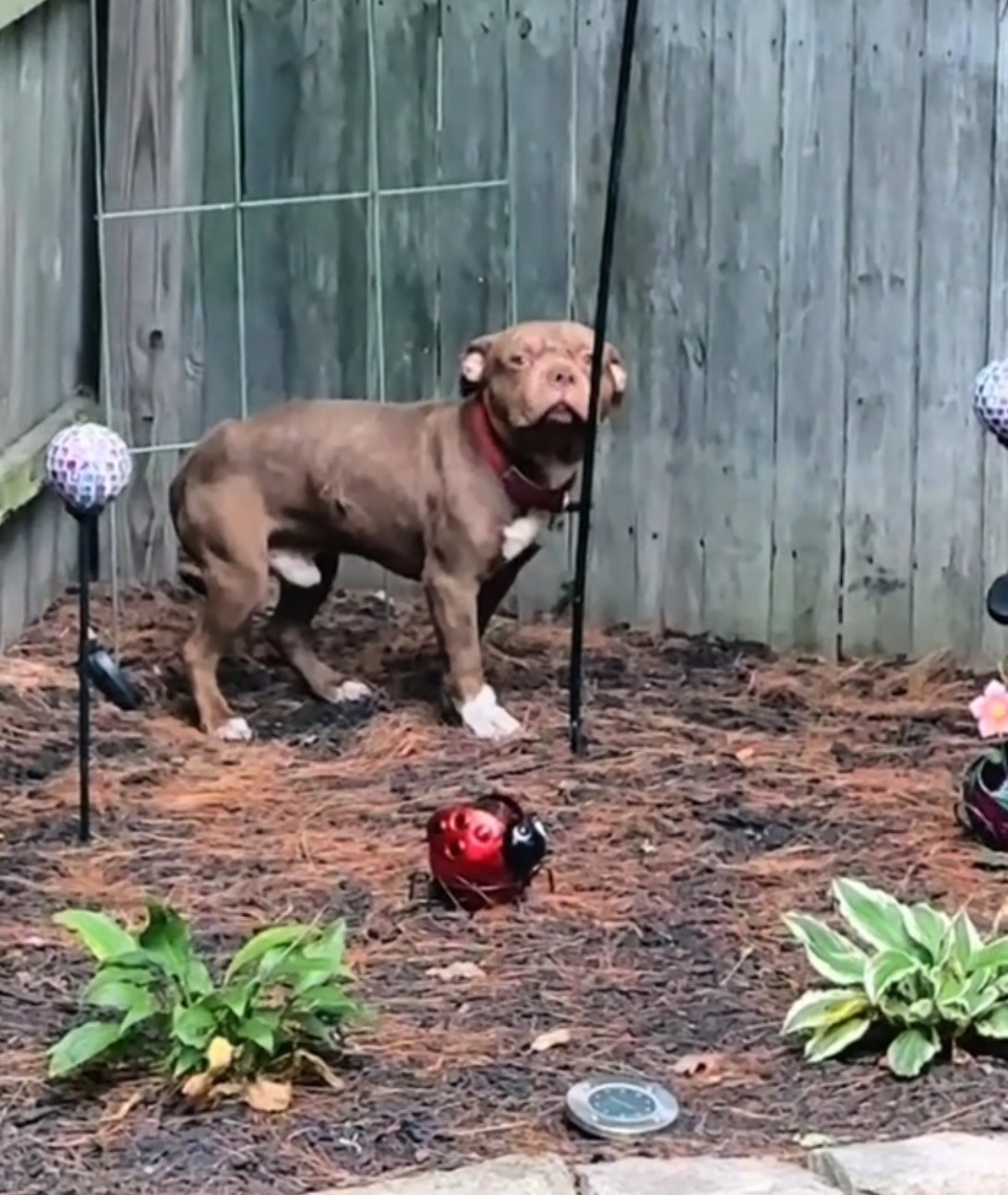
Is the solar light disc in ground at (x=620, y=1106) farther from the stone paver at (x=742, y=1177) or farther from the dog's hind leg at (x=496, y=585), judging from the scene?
the dog's hind leg at (x=496, y=585)

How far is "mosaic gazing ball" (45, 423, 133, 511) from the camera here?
4.84m

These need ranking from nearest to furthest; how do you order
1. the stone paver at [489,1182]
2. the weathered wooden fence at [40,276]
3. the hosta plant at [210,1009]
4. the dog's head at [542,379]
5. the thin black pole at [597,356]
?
the stone paver at [489,1182] → the hosta plant at [210,1009] → the thin black pole at [597,356] → the dog's head at [542,379] → the weathered wooden fence at [40,276]

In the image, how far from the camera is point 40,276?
642 centimetres

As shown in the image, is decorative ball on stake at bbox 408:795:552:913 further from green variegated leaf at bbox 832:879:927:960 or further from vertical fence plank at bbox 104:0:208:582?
vertical fence plank at bbox 104:0:208:582

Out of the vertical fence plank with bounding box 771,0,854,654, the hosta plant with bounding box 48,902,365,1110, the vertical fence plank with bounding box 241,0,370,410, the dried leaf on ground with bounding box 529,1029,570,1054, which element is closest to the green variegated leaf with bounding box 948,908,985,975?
the dried leaf on ground with bounding box 529,1029,570,1054

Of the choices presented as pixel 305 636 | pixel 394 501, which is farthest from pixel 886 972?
pixel 305 636

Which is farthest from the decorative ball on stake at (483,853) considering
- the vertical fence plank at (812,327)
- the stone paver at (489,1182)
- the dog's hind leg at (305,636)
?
the vertical fence plank at (812,327)

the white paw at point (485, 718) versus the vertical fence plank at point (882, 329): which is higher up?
the vertical fence plank at point (882, 329)

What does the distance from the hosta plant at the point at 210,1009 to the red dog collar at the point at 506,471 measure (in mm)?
1887

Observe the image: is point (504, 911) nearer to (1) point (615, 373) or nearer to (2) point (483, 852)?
(2) point (483, 852)

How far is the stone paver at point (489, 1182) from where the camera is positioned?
3.49 m

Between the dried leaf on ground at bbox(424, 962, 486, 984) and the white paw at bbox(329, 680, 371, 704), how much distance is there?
1.70 meters

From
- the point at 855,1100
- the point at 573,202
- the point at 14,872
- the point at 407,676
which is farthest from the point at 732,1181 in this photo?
the point at 573,202

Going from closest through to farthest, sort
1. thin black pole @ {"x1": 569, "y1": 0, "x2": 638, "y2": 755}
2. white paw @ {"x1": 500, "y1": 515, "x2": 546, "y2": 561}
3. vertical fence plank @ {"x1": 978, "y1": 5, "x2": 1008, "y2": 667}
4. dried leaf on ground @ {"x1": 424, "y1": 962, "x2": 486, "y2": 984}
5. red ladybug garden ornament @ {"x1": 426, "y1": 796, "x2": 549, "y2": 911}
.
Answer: dried leaf on ground @ {"x1": 424, "y1": 962, "x2": 486, "y2": 984} < red ladybug garden ornament @ {"x1": 426, "y1": 796, "x2": 549, "y2": 911} < thin black pole @ {"x1": 569, "y1": 0, "x2": 638, "y2": 755} < white paw @ {"x1": 500, "y1": 515, "x2": 546, "y2": 561} < vertical fence plank @ {"x1": 978, "y1": 5, "x2": 1008, "y2": 667}
